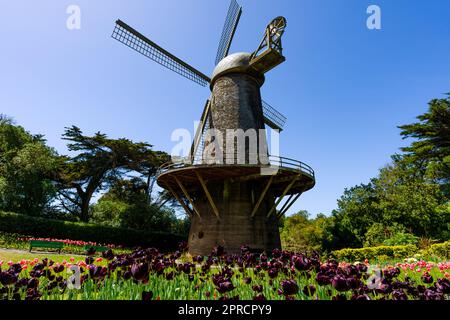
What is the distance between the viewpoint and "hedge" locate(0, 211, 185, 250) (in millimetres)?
18172

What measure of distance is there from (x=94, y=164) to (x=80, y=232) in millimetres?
7793

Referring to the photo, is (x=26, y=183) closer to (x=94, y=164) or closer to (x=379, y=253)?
(x=94, y=164)

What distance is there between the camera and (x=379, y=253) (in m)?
15.3

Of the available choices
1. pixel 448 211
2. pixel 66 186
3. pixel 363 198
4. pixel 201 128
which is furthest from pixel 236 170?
pixel 66 186

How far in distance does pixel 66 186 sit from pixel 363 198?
96.9 feet

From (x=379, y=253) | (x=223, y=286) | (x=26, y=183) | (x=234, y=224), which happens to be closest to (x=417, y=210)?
(x=379, y=253)

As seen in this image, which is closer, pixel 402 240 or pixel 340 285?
pixel 340 285

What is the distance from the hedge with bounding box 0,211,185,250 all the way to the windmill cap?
15307 millimetres

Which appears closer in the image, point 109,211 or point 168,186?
point 168,186

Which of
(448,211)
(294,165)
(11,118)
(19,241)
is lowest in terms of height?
(19,241)

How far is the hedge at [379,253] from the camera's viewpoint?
47.4 ft

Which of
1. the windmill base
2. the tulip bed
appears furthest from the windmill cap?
the tulip bed

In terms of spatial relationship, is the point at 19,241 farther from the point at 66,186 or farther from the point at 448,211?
the point at 448,211
